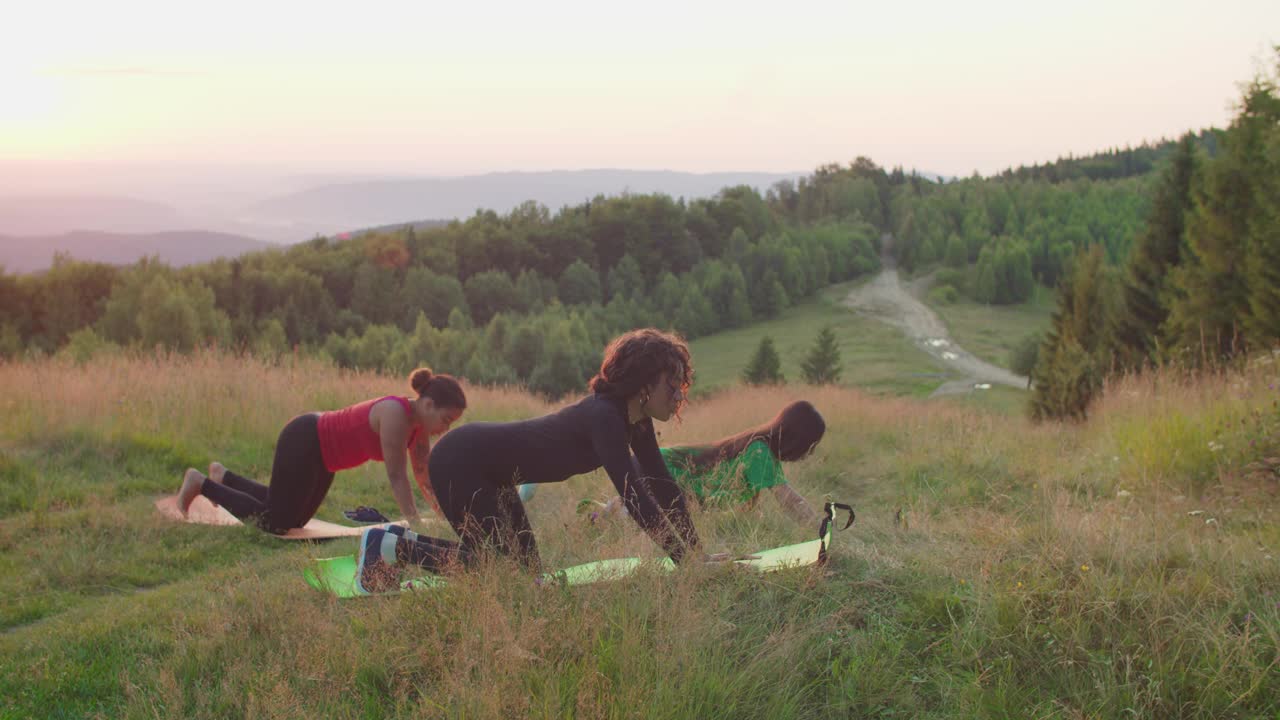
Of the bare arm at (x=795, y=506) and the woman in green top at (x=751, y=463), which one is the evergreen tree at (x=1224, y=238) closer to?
the woman in green top at (x=751, y=463)

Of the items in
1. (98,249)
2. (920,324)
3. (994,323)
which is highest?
(98,249)

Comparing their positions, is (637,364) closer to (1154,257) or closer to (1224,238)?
(1224,238)

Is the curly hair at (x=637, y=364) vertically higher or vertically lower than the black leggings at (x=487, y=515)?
higher

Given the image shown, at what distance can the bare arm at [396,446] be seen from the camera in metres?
5.59

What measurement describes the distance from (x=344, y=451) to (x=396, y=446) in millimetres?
440

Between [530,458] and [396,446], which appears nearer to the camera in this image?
[530,458]

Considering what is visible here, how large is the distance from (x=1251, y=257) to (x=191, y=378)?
75.0 feet

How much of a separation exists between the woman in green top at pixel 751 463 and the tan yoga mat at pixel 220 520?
81.6 inches

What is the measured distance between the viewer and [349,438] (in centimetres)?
576

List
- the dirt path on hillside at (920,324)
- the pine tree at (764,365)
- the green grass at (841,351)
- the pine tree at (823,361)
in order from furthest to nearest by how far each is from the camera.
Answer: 1. the dirt path on hillside at (920,324)
2. the green grass at (841,351)
3. the pine tree at (823,361)
4. the pine tree at (764,365)

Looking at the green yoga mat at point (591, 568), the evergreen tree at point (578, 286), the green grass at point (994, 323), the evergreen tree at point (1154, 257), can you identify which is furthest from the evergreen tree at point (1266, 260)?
the evergreen tree at point (578, 286)

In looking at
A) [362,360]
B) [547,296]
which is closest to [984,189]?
[547,296]

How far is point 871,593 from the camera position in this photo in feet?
13.4

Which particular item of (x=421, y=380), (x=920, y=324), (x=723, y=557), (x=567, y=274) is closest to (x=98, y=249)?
(x=567, y=274)
